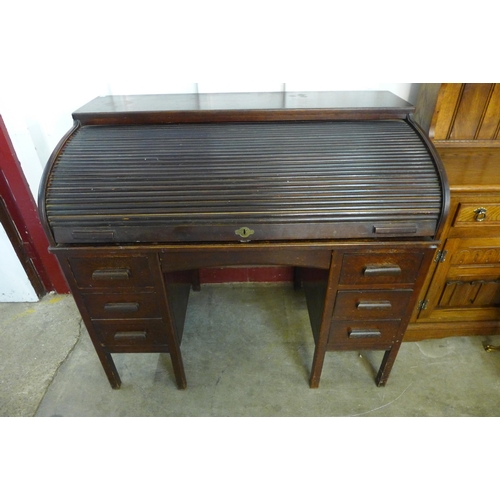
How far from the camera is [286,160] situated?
1243 millimetres

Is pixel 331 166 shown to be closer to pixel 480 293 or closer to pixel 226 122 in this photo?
pixel 226 122

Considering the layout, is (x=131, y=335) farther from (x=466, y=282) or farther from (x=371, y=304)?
(x=466, y=282)

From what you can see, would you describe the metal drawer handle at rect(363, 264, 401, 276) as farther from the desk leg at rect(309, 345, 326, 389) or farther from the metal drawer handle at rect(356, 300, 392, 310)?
the desk leg at rect(309, 345, 326, 389)

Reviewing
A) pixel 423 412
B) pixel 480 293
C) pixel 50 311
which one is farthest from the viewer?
pixel 50 311

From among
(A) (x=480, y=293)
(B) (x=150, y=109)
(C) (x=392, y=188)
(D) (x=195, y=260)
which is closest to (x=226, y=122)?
(B) (x=150, y=109)

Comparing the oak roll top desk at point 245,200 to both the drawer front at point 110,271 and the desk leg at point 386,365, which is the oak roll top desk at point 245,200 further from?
the desk leg at point 386,365

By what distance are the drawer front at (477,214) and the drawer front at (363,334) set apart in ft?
1.79

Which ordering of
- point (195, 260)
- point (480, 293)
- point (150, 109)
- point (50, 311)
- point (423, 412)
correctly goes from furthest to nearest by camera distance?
point (50, 311) → point (480, 293) → point (423, 412) → point (150, 109) → point (195, 260)

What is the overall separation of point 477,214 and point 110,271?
1.57m

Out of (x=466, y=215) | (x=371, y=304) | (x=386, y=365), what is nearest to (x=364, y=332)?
(x=371, y=304)

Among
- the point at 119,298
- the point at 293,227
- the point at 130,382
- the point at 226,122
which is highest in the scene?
the point at 226,122

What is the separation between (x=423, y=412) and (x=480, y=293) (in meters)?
0.70

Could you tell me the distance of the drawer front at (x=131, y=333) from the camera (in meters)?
1.50

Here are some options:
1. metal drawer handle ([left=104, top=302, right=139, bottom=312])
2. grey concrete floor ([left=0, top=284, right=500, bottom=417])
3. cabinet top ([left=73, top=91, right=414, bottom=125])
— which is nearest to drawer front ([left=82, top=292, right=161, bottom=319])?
metal drawer handle ([left=104, top=302, right=139, bottom=312])
